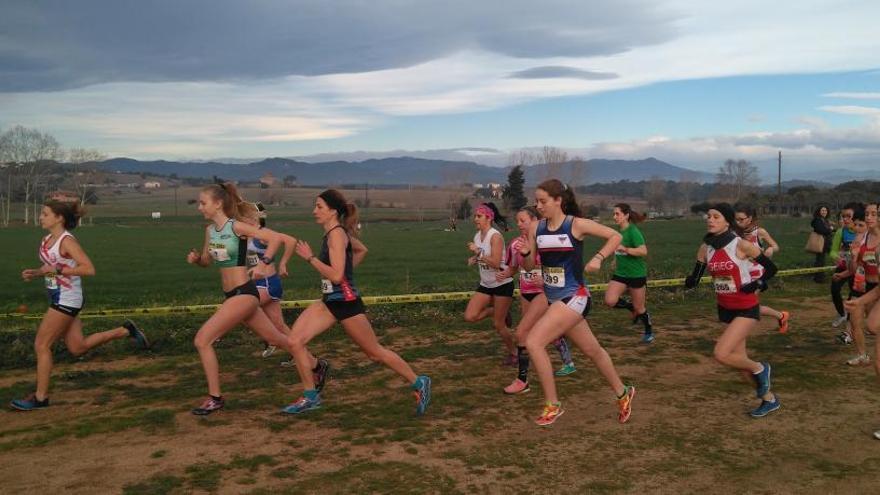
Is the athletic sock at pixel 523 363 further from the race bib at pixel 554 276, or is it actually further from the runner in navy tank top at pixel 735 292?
the runner in navy tank top at pixel 735 292

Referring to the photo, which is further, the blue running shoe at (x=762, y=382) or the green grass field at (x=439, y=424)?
the blue running shoe at (x=762, y=382)

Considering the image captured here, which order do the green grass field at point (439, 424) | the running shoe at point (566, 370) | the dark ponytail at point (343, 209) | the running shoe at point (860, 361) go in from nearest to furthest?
the green grass field at point (439, 424), the dark ponytail at point (343, 209), the running shoe at point (566, 370), the running shoe at point (860, 361)

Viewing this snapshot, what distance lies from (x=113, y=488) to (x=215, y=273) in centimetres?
2067

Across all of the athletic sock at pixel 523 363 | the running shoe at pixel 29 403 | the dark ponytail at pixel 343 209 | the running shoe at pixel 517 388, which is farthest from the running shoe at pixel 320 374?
the running shoe at pixel 29 403

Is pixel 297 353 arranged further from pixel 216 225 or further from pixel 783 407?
pixel 783 407

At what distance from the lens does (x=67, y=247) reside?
7035 mm

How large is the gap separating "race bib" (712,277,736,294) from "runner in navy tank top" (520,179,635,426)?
1256 millimetres

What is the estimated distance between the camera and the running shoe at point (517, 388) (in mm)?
7551

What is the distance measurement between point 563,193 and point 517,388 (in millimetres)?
2258

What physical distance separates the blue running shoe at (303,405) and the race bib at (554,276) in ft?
8.14

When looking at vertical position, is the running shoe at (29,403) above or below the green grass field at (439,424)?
above

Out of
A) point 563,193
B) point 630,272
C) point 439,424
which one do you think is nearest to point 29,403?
point 439,424

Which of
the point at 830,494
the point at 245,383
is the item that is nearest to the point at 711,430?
the point at 830,494

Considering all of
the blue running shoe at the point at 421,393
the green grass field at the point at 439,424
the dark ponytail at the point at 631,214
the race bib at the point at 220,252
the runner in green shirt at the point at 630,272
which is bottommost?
the green grass field at the point at 439,424
